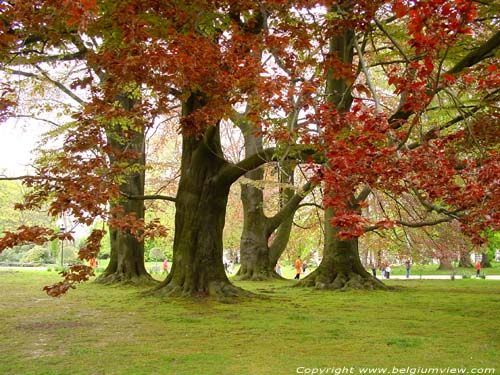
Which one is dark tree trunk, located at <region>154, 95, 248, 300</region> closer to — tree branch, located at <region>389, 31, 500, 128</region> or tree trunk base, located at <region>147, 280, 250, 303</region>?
tree trunk base, located at <region>147, 280, 250, 303</region>

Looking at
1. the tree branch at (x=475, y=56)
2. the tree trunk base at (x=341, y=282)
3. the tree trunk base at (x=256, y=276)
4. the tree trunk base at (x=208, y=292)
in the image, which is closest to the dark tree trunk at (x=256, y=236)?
the tree trunk base at (x=256, y=276)

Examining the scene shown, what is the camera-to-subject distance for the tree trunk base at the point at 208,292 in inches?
486

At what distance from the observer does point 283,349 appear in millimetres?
6879

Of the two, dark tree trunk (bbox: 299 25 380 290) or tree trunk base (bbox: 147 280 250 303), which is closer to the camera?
tree trunk base (bbox: 147 280 250 303)

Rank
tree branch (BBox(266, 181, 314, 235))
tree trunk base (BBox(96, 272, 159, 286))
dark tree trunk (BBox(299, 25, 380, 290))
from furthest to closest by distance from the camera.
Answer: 1. tree branch (BBox(266, 181, 314, 235))
2. tree trunk base (BBox(96, 272, 159, 286))
3. dark tree trunk (BBox(299, 25, 380, 290))

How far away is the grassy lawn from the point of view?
236 inches

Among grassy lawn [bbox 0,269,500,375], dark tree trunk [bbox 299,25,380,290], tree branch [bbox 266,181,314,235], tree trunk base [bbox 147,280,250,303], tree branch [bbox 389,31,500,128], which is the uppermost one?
tree branch [bbox 389,31,500,128]

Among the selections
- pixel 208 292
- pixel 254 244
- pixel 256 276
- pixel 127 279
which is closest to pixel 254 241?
pixel 254 244

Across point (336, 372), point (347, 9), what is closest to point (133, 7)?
point (347, 9)

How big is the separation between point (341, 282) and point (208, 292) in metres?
5.24

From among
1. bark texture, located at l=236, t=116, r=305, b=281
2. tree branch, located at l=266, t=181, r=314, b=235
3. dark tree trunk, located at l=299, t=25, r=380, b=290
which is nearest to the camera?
dark tree trunk, located at l=299, t=25, r=380, b=290

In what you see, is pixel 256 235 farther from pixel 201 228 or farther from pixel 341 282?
pixel 201 228

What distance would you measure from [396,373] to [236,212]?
103ft

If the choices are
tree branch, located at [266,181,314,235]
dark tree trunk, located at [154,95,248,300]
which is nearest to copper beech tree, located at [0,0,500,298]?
dark tree trunk, located at [154,95,248,300]
